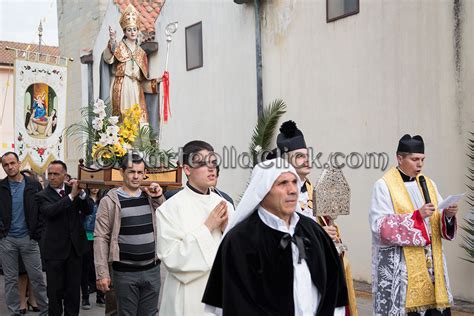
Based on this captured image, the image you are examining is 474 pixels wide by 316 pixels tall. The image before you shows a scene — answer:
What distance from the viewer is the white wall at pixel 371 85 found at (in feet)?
28.7

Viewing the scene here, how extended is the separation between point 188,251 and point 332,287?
1.17m

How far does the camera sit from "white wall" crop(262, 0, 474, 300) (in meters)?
8.73

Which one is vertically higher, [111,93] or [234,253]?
[111,93]

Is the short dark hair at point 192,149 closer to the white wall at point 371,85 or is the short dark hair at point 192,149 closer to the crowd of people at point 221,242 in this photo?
the crowd of people at point 221,242

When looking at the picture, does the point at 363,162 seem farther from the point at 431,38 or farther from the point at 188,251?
the point at 188,251

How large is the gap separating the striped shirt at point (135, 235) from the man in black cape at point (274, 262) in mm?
1985

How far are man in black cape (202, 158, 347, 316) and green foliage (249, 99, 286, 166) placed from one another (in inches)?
312

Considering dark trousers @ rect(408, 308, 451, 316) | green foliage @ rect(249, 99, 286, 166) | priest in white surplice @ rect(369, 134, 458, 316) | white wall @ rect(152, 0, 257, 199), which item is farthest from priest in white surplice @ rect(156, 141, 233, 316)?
white wall @ rect(152, 0, 257, 199)

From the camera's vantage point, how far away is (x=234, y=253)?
3545 mm

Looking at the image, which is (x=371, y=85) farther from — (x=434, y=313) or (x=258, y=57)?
(x=434, y=313)

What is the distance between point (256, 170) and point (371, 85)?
6.66 meters

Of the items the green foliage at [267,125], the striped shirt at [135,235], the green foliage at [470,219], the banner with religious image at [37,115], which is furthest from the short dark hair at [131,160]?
the banner with religious image at [37,115]

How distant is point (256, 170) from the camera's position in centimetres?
376

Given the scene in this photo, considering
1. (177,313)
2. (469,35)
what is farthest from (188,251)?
(469,35)
